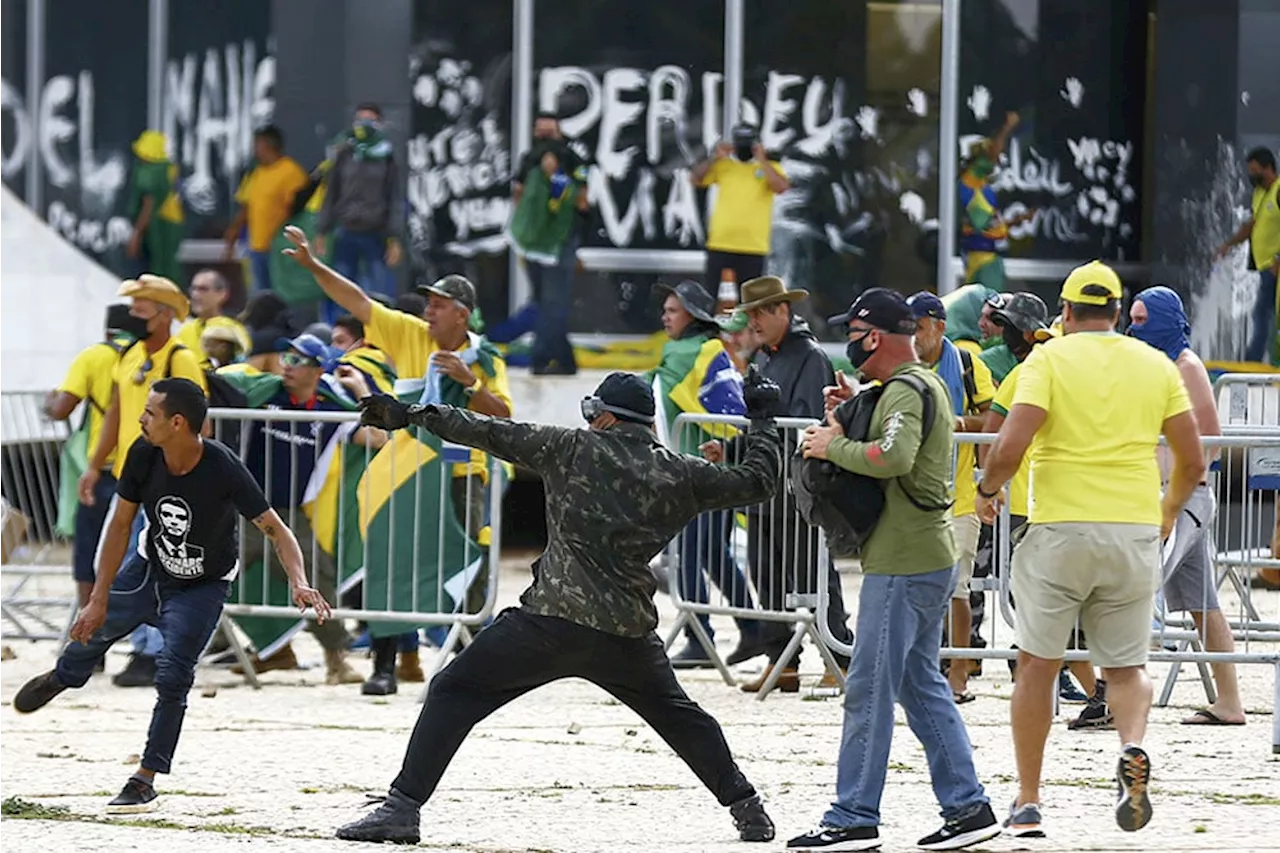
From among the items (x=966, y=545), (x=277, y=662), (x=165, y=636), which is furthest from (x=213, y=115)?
(x=165, y=636)

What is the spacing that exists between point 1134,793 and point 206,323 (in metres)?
7.71

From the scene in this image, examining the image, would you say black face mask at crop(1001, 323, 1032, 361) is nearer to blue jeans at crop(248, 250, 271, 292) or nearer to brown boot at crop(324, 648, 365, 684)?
brown boot at crop(324, 648, 365, 684)

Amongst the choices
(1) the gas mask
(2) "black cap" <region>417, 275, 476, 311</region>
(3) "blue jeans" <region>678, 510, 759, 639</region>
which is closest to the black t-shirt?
(1) the gas mask

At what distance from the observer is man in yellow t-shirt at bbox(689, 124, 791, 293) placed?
18156 millimetres

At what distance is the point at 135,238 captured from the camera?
65.5 ft

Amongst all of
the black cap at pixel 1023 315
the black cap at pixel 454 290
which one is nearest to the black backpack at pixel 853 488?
the black cap at pixel 1023 315

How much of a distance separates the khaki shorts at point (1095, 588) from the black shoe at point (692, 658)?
476cm

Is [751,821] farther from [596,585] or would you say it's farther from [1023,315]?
[1023,315]

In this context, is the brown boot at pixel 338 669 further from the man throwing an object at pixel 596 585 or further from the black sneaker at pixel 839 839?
the black sneaker at pixel 839 839

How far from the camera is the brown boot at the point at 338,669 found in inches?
477

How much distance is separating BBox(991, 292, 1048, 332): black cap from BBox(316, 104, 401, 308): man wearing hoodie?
7.93 meters

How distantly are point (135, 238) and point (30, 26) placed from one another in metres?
1.99

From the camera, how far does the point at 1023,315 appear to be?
11266mm

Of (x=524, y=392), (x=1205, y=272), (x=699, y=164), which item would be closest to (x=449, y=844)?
(x=524, y=392)
